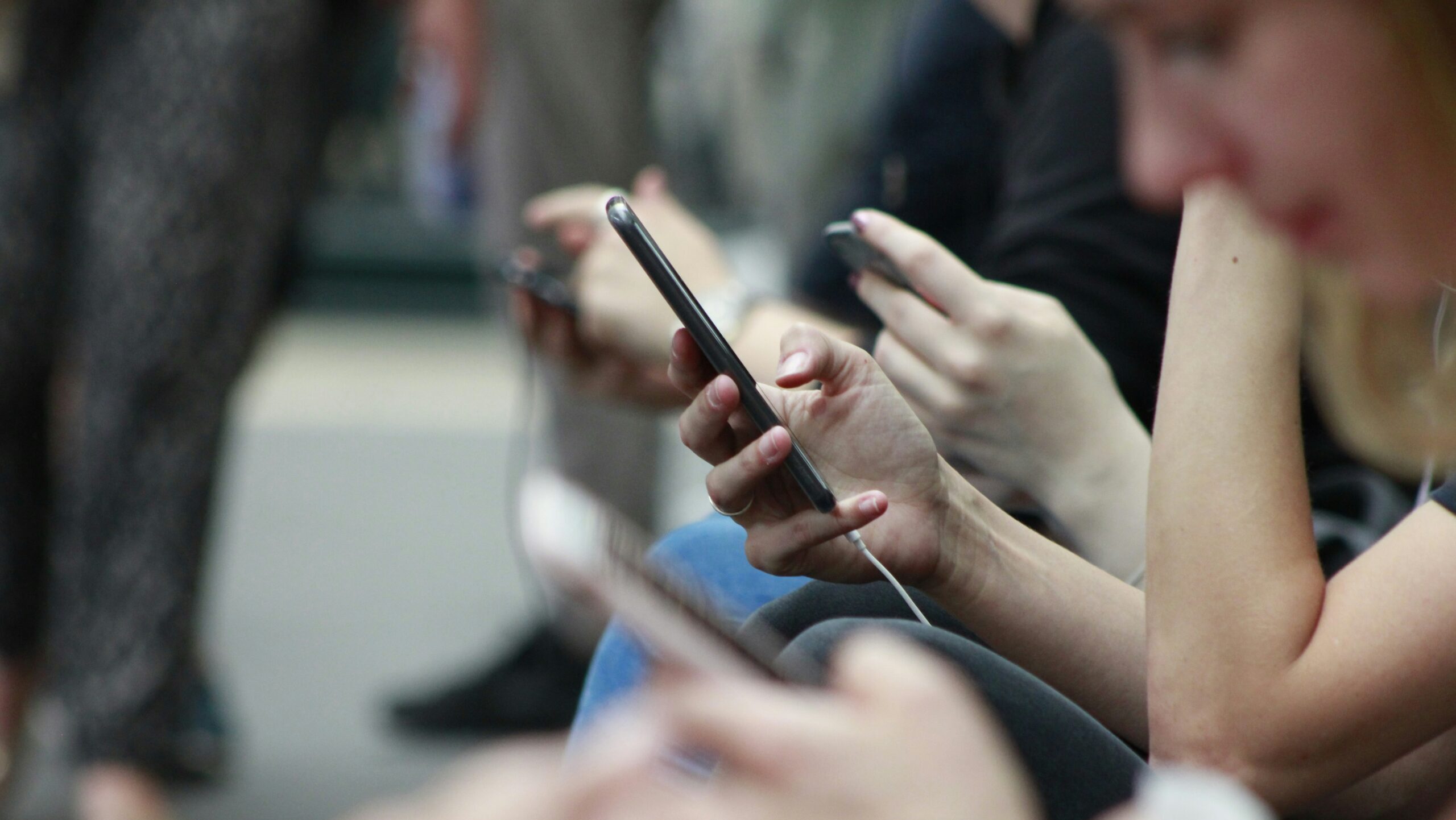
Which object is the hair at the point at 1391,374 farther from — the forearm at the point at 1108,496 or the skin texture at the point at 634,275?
the skin texture at the point at 634,275

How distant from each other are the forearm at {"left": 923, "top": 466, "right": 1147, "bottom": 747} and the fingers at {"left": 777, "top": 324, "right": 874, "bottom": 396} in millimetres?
70

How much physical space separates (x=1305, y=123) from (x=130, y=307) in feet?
4.79

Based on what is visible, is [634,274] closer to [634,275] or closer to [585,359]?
[634,275]

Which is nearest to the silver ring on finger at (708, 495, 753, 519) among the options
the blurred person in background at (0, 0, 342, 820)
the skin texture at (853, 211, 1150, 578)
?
the skin texture at (853, 211, 1150, 578)

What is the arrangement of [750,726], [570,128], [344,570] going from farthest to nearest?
[344,570], [570,128], [750,726]

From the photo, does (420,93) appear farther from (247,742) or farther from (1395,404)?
(1395,404)

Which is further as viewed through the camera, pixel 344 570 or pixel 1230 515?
pixel 344 570

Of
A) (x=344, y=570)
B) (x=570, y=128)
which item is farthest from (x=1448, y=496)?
(x=344, y=570)

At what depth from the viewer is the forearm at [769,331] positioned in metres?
0.89

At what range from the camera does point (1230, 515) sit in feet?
2.27

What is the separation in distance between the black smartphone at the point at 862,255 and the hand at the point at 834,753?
49cm

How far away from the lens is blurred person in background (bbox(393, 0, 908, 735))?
7.14 feet

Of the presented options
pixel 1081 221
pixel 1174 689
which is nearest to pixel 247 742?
pixel 1081 221

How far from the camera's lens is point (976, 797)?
42 centimetres
